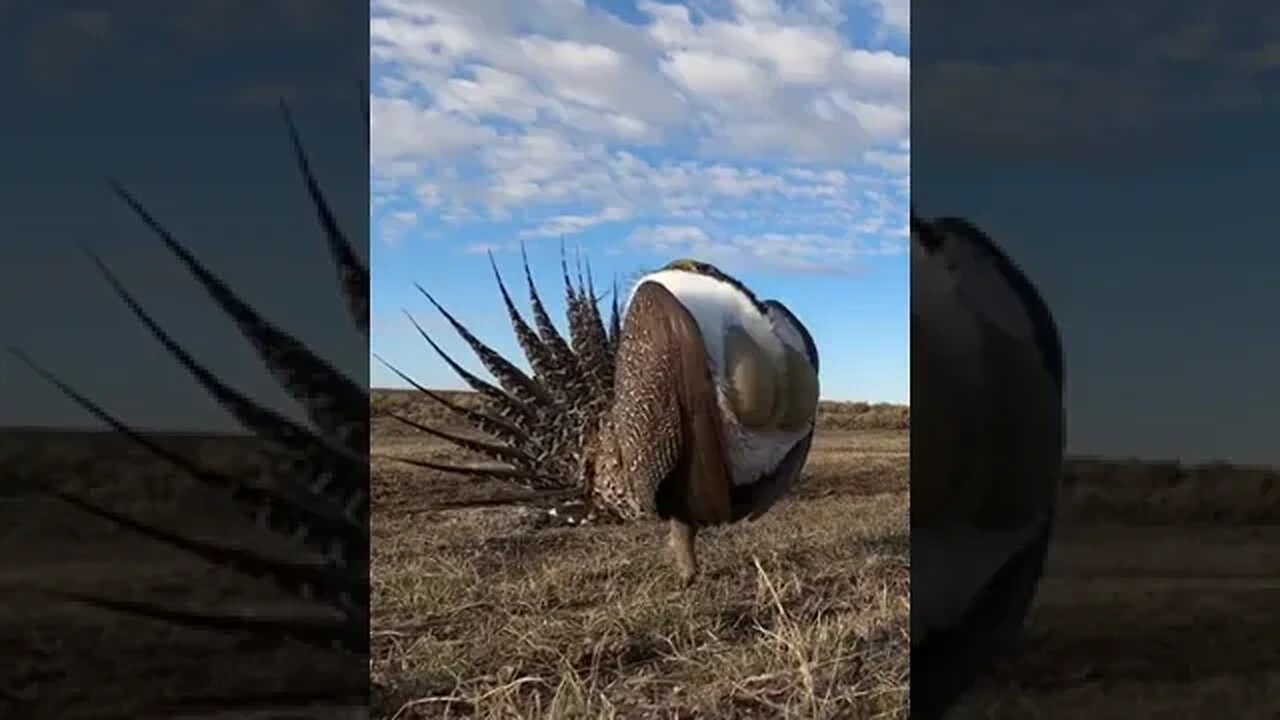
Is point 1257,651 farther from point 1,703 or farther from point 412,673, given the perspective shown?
point 1,703

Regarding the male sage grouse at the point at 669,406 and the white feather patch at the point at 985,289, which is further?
the male sage grouse at the point at 669,406

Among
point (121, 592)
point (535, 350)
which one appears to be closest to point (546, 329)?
point (535, 350)

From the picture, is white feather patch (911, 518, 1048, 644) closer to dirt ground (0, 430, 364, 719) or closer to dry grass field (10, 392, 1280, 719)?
dry grass field (10, 392, 1280, 719)

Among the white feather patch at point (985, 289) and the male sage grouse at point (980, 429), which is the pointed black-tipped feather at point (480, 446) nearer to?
the male sage grouse at point (980, 429)

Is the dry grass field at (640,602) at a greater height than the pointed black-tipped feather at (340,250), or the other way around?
the pointed black-tipped feather at (340,250)

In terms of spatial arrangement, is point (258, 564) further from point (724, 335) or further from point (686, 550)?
point (724, 335)

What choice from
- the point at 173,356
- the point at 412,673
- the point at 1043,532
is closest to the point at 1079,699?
the point at 1043,532

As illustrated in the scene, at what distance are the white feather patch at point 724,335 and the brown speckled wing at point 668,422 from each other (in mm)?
28

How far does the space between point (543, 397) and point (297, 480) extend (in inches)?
30.3

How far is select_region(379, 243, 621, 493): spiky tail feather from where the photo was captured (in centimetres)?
346

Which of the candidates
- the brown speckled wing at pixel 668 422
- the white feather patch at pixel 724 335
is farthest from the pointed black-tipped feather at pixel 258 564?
the white feather patch at pixel 724 335

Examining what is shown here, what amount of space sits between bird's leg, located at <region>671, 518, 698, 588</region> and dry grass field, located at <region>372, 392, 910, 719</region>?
0.09ft

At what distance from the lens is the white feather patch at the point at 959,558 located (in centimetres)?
328

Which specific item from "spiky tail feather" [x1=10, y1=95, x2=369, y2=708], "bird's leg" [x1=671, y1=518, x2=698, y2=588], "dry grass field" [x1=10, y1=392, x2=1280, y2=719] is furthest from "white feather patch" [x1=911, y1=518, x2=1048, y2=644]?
"spiky tail feather" [x1=10, y1=95, x2=369, y2=708]
